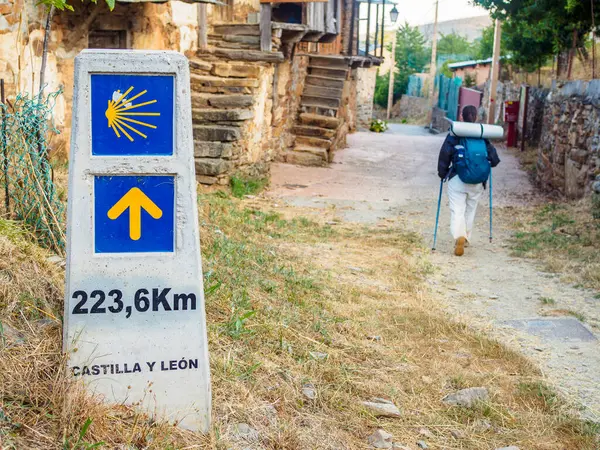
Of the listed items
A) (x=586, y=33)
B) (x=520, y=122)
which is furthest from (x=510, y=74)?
(x=586, y=33)

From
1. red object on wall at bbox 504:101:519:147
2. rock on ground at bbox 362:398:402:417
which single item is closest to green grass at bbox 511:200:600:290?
rock on ground at bbox 362:398:402:417

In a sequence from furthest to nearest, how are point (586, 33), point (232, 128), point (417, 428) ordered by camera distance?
point (586, 33)
point (232, 128)
point (417, 428)

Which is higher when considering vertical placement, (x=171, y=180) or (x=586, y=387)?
(x=171, y=180)

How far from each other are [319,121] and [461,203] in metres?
8.66

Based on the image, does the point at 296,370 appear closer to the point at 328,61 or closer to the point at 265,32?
the point at 265,32

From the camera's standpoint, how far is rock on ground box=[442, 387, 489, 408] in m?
3.98

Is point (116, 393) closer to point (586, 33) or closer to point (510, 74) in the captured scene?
point (586, 33)

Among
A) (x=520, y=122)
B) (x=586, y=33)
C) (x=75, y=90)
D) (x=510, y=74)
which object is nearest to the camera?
(x=75, y=90)

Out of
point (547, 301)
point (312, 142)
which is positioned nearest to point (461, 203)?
point (547, 301)

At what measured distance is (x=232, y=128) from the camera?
10656 mm

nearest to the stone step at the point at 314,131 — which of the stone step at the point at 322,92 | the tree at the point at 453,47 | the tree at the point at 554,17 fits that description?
the stone step at the point at 322,92

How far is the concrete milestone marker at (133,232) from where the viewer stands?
2.86 meters

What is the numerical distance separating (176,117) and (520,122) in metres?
18.7

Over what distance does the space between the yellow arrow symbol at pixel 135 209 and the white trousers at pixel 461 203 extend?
547cm
